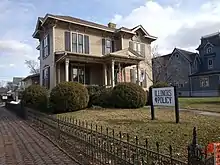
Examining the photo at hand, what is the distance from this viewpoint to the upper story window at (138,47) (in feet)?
91.8

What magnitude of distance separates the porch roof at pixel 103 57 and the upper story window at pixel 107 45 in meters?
2.27

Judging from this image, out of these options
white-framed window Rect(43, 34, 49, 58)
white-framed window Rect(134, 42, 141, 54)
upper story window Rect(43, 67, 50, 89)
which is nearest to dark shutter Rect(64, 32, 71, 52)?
white-framed window Rect(43, 34, 49, 58)

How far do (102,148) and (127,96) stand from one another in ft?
43.1

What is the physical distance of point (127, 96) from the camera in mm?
18359

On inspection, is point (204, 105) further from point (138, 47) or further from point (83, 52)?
point (83, 52)

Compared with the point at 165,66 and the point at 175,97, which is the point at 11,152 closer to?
the point at 175,97

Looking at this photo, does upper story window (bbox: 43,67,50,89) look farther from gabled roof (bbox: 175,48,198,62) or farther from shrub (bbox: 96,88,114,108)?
gabled roof (bbox: 175,48,198,62)

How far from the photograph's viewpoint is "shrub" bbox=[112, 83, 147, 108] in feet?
60.2

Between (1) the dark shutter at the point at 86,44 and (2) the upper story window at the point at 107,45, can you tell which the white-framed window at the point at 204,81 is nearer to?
(2) the upper story window at the point at 107,45

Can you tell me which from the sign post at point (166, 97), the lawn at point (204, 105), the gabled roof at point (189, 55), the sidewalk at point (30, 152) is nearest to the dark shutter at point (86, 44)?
the lawn at point (204, 105)

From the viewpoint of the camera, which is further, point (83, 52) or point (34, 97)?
point (83, 52)

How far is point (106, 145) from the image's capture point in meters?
5.18

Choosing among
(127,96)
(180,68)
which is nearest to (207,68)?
(180,68)

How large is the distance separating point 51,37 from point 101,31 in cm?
533
